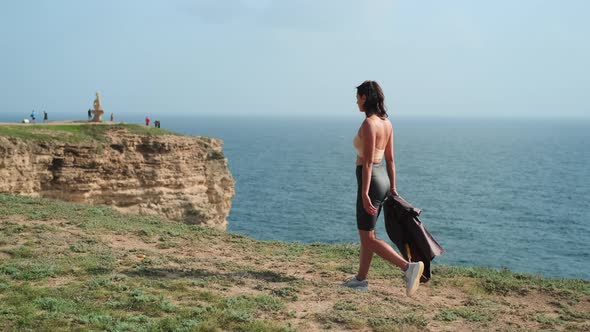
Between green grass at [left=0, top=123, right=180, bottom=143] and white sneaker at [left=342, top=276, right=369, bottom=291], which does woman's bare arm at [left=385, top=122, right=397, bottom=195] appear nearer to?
white sneaker at [left=342, top=276, right=369, bottom=291]

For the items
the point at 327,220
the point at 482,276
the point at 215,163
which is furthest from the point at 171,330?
the point at 327,220

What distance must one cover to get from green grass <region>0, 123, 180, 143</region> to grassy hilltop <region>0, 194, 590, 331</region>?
620 inches

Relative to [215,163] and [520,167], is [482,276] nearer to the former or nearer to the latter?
[215,163]

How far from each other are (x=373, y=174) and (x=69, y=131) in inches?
983

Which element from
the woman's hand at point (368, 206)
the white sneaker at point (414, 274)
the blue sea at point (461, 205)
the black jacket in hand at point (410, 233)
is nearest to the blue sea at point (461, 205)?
the blue sea at point (461, 205)

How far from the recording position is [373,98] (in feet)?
27.9

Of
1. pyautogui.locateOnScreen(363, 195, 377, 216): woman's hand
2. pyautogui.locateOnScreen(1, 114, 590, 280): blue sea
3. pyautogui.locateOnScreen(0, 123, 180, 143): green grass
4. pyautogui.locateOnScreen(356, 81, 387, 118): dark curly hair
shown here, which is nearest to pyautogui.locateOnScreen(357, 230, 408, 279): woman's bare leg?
pyautogui.locateOnScreen(363, 195, 377, 216): woman's hand

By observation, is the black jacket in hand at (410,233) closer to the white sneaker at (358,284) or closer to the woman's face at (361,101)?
the white sneaker at (358,284)

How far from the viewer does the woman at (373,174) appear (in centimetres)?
818

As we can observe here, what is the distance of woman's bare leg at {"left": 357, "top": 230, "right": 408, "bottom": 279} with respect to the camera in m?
8.30

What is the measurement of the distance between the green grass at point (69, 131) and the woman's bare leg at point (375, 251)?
2290cm

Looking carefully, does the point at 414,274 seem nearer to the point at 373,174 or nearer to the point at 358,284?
the point at 358,284

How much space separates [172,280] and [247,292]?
4.41 ft

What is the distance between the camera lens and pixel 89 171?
2823 centimetres
